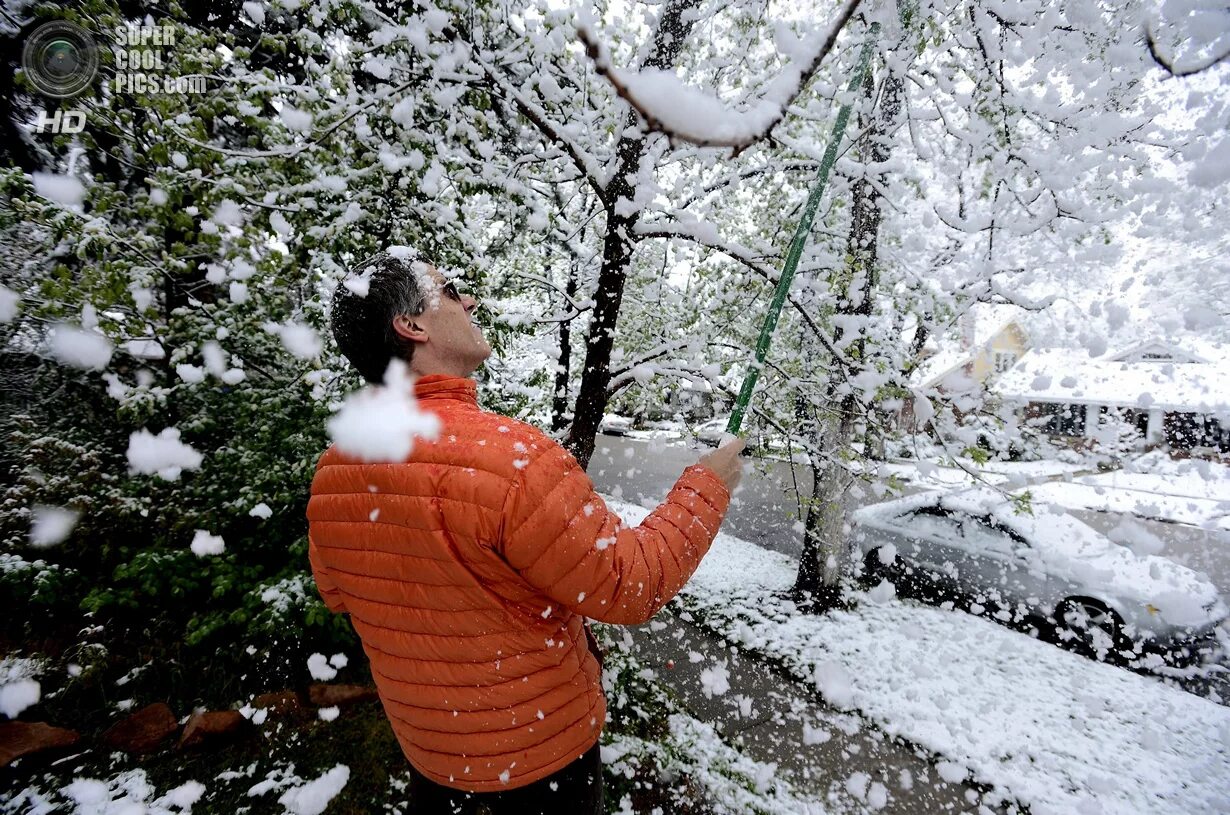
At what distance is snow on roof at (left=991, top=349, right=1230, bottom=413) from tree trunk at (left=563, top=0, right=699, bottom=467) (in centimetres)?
269

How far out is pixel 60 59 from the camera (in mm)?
3184

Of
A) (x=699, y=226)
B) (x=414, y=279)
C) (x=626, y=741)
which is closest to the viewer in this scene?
(x=414, y=279)

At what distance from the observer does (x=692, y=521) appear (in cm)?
129

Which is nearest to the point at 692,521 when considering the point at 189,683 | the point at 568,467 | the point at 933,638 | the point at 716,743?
the point at 568,467

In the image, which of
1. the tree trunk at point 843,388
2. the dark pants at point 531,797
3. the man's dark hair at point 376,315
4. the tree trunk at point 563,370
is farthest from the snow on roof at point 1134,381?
the tree trunk at point 563,370

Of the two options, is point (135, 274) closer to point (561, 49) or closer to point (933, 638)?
point (561, 49)

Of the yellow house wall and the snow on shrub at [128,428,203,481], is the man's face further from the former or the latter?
the snow on shrub at [128,428,203,481]

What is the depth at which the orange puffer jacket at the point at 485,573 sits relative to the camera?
108 cm

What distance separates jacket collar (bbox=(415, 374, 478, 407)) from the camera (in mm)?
1270

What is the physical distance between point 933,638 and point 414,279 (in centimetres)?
653

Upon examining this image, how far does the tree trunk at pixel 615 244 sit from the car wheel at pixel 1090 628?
6.36m

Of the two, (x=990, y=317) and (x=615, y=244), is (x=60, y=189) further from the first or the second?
(x=990, y=317)

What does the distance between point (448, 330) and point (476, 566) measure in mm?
667

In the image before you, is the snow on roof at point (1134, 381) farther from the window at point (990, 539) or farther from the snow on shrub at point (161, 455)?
the snow on shrub at point (161, 455)
